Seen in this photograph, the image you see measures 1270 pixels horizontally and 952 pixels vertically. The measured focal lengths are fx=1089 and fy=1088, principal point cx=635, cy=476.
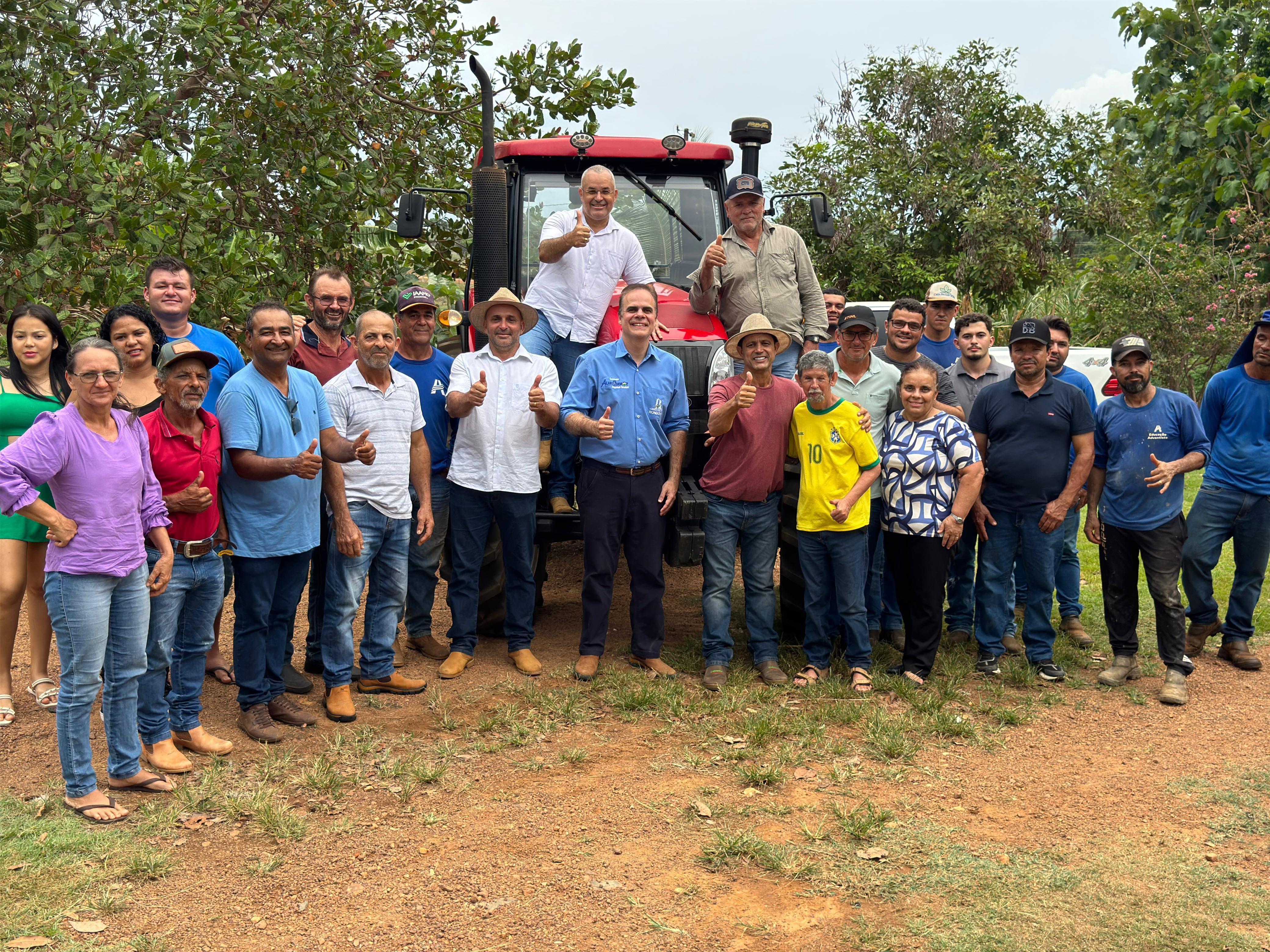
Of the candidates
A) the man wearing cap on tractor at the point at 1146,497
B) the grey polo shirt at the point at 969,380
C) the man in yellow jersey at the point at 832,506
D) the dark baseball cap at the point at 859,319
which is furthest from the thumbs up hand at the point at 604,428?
the man wearing cap on tractor at the point at 1146,497

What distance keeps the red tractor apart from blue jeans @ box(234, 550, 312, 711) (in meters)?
1.39

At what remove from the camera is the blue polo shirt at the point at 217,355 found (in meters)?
5.18

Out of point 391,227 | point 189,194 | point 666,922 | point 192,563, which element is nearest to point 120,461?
point 192,563

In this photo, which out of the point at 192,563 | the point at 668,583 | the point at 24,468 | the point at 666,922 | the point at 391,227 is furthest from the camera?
the point at 391,227

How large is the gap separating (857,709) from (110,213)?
5275mm

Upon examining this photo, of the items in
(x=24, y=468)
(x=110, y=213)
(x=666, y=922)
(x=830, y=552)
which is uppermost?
(x=110, y=213)

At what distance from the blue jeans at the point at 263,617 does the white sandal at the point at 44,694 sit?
98 cm

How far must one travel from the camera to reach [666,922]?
3.66 metres

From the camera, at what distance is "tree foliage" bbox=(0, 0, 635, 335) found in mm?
6594

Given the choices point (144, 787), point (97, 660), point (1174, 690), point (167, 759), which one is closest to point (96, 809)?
point (144, 787)

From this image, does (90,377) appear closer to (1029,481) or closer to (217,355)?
(217,355)

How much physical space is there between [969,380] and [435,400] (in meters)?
3.27

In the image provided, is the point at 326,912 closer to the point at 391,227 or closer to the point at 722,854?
the point at 722,854

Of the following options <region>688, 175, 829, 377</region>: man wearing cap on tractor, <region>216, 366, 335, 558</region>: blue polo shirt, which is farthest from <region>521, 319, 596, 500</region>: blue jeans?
<region>216, 366, 335, 558</region>: blue polo shirt
